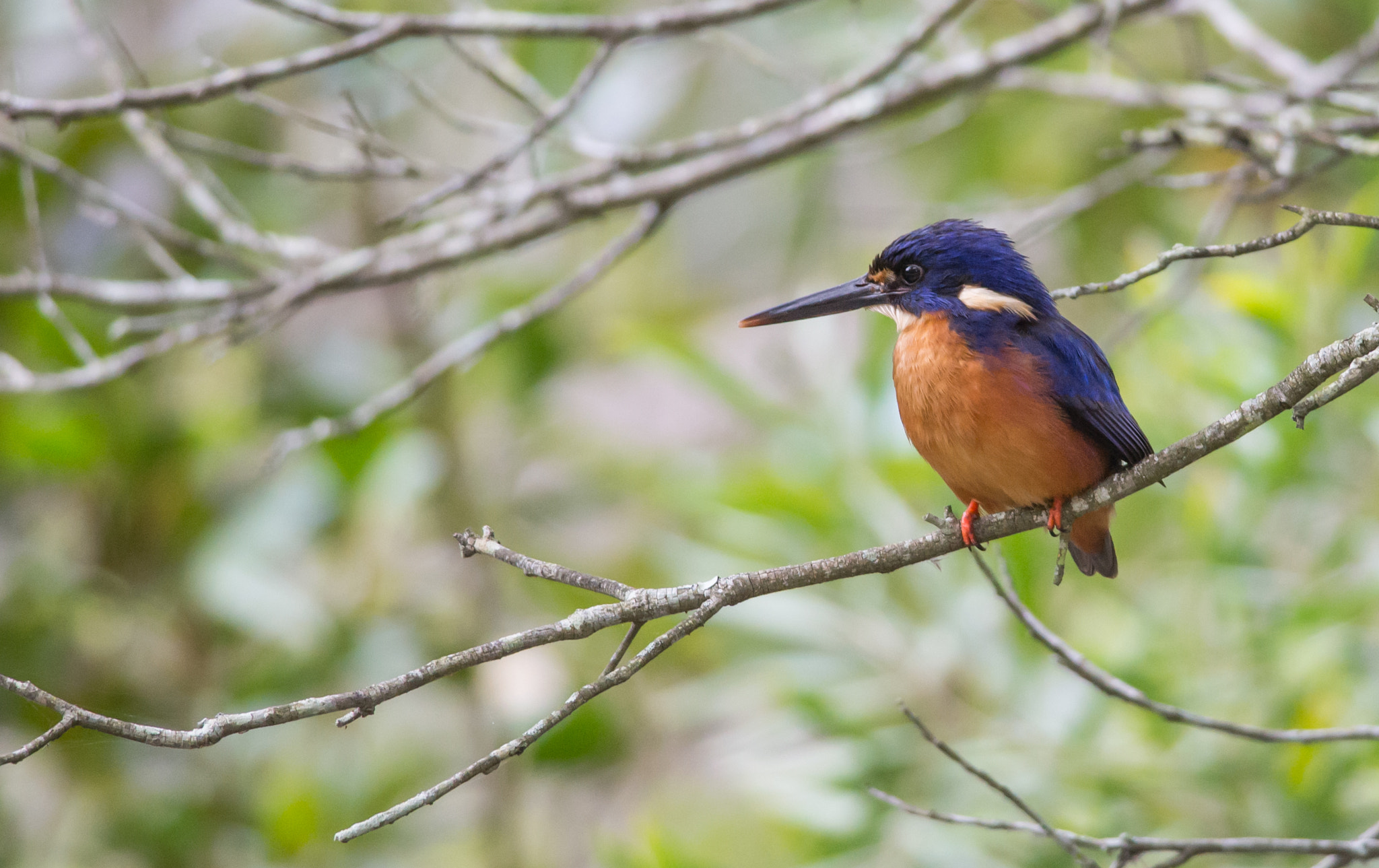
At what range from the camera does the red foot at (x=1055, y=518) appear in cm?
182

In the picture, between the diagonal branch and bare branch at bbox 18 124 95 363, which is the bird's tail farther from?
bare branch at bbox 18 124 95 363

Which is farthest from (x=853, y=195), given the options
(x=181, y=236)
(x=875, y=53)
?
(x=181, y=236)

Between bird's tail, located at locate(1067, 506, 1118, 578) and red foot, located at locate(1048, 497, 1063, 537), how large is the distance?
Result: 0.57 feet

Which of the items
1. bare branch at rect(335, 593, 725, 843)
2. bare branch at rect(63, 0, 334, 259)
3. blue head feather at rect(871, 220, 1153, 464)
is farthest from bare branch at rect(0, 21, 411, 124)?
bare branch at rect(335, 593, 725, 843)

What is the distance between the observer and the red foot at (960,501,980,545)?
1720mm

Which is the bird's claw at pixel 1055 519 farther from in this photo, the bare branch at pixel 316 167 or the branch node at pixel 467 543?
the bare branch at pixel 316 167

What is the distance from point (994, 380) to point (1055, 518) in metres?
0.25

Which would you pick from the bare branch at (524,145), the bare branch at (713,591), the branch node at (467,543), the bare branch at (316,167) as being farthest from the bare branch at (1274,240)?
the bare branch at (316,167)

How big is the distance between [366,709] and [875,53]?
2435 mm

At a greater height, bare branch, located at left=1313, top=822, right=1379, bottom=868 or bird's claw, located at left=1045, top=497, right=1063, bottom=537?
bird's claw, located at left=1045, top=497, right=1063, bottom=537

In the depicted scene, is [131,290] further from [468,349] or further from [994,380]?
[994,380]

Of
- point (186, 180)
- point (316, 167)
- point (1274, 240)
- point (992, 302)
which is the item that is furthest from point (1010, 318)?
point (186, 180)

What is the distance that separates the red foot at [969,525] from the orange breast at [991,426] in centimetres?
3

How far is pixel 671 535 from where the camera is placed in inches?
141
